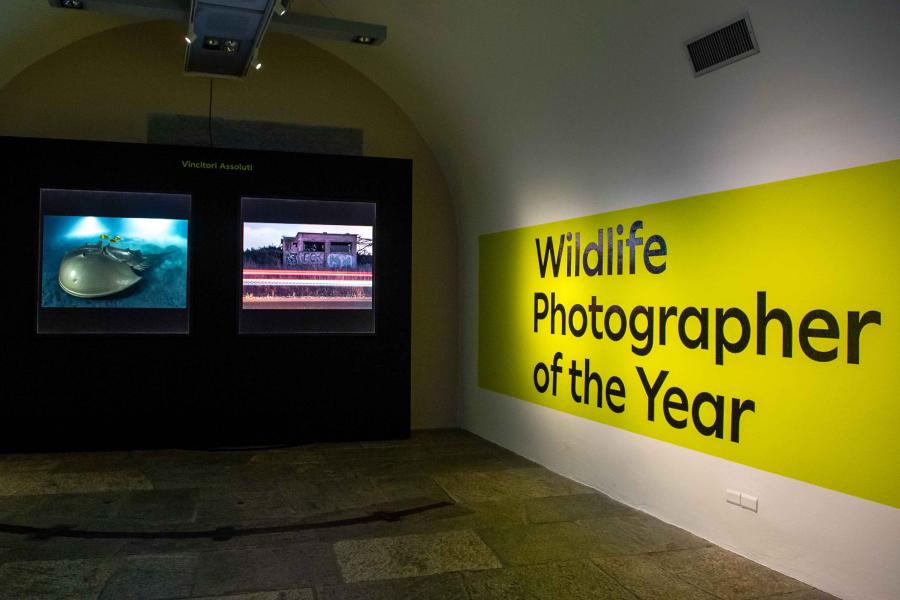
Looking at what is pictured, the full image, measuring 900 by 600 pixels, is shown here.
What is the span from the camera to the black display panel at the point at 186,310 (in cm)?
709

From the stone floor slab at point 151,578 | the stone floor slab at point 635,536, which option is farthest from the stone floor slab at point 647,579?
the stone floor slab at point 151,578

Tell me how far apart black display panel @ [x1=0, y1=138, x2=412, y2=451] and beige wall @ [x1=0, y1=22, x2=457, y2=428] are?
702mm

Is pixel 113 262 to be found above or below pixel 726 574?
above

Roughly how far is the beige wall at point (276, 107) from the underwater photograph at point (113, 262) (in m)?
1.03

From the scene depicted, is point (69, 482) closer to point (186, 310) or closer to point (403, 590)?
point (186, 310)

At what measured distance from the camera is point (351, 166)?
7.78m

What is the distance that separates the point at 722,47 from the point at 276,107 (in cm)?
525

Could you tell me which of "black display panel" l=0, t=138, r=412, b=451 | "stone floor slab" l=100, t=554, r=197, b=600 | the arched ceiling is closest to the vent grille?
the arched ceiling

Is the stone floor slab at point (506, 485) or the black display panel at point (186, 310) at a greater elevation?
the black display panel at point (186, 310)

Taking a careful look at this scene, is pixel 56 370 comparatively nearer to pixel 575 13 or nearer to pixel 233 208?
pixel 233 208

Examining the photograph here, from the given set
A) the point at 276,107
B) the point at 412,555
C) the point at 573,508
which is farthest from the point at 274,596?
the point at 276,107

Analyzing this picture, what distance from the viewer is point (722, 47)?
4.29 metres

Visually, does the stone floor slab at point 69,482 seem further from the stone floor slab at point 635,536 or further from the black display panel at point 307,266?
the stone floor slab at point 635,536

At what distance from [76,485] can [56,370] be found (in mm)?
1663
